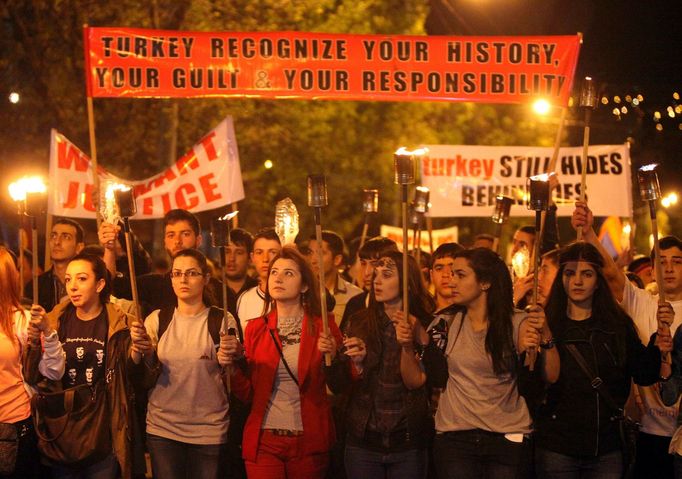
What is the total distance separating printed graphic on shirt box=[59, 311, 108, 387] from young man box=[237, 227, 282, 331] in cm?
107

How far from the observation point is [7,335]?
7.55 m

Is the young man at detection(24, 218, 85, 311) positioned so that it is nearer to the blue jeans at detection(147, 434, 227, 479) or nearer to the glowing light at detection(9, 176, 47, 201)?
the glowing light at detection(9, 176, 47, 201)

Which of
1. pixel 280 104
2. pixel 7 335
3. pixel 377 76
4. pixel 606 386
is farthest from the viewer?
pixel 280 104

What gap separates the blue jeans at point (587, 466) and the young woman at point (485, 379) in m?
0.21

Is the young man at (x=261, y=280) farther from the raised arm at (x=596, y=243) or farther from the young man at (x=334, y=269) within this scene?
the raised arm at (x=596, y=243)

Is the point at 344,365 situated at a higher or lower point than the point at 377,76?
lower

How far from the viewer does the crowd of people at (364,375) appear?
279 inches

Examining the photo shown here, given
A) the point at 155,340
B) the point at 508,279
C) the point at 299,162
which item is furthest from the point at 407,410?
the point at 299,162

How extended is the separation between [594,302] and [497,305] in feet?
2.10

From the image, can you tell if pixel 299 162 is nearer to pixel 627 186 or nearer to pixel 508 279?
pixel 627 186

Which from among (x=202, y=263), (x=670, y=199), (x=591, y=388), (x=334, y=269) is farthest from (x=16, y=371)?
(x=670, y=199)

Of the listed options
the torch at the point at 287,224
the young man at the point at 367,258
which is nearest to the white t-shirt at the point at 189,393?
the young man at the point at 367,258

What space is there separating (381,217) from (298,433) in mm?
21620

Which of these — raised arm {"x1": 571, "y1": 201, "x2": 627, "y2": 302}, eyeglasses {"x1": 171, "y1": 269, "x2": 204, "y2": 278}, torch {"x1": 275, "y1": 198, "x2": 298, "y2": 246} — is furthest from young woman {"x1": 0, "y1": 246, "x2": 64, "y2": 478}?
raised arm {"x1": 571, "y1": 201, "x2": 627, "y2": 302}
